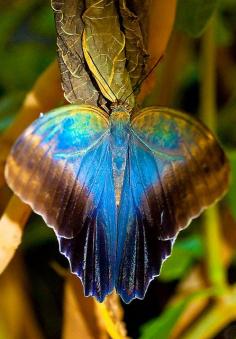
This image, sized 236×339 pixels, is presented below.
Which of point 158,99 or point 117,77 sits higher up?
point 117,77

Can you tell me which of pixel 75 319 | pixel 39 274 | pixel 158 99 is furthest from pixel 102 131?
pixel 39 274

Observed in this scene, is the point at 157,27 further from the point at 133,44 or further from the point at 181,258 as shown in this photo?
the point at 181,258

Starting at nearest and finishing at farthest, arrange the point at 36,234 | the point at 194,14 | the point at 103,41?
the point at 103,41
the point at 194,14
the point at 36,234

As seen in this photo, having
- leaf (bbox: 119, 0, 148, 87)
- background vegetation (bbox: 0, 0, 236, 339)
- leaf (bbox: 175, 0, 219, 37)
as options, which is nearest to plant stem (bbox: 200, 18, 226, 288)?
background vegetation (bbox: 0, 0, 236, 339)

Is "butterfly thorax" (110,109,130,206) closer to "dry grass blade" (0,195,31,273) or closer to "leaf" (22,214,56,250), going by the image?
"dry grass blade" (0,195,31,273)

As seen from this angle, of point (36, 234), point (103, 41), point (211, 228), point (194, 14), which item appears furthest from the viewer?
point (36, 234)

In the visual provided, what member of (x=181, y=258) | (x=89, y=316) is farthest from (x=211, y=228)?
(x=89, y=316)

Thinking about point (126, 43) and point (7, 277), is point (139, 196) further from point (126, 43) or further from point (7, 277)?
point (7, 277)
